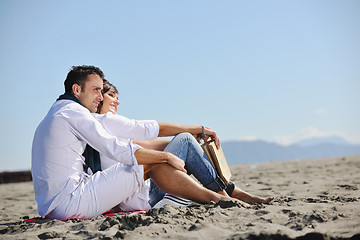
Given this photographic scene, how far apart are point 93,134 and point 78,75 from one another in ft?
1.92

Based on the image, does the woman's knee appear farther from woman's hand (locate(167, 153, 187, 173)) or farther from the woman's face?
the woman's face

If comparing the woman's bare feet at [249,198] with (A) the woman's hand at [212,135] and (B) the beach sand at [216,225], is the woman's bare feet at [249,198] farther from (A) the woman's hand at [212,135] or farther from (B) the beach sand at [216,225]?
(A) the woman's hand at [212,135]

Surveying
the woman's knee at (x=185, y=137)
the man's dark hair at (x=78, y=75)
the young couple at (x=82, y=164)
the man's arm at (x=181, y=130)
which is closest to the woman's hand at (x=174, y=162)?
the young couple at (x=82, y=164)

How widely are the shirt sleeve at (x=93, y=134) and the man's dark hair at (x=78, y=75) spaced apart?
342mm

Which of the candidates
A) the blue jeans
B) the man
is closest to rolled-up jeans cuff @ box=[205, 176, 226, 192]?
the blue jeans

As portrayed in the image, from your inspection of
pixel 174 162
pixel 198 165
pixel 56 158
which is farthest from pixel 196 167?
pixel 56 158

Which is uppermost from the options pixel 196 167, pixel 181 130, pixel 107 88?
pixel 107 88

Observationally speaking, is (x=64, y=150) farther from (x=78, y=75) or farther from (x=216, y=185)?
(x=216, y=185)

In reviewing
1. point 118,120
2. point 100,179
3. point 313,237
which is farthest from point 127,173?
point 313,237

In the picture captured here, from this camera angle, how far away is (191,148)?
2.98 metres

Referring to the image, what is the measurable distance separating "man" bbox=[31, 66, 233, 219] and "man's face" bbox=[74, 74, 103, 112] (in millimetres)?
110

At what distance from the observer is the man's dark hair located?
2.75 m

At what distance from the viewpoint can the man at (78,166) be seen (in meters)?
2.44

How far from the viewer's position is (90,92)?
2785 millimetres
